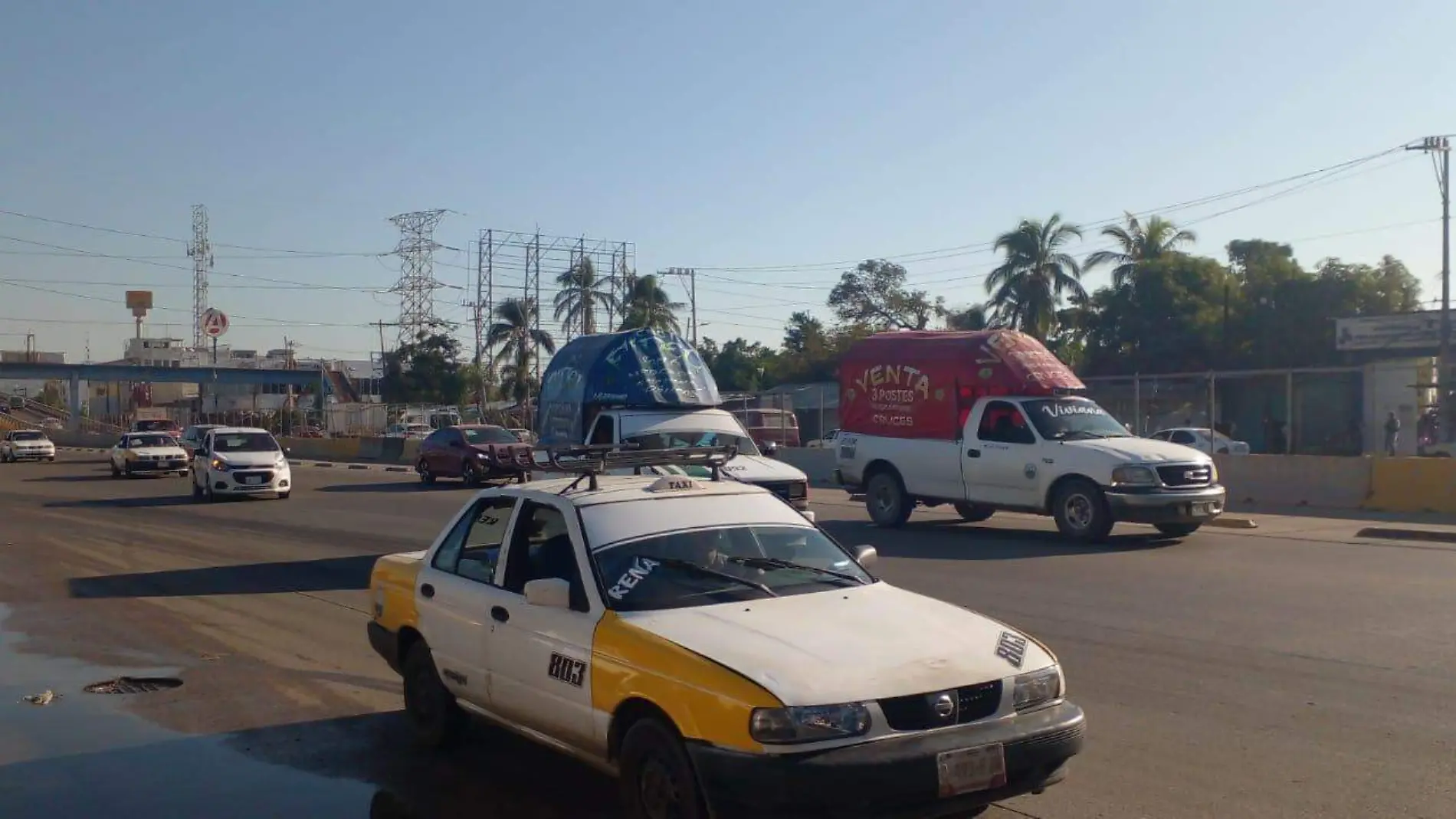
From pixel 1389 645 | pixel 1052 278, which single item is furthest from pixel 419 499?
pixel 1052 278

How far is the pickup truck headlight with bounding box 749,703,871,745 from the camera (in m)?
4.82

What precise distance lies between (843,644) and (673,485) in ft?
5.51

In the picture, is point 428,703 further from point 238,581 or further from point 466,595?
point 238,581

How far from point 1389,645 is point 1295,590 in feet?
9.19

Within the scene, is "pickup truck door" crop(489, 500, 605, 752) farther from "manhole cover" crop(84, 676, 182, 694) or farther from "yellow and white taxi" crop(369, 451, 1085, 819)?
"manhole cover" crop(84, 676, 182, 694)

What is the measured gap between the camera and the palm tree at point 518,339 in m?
68.3

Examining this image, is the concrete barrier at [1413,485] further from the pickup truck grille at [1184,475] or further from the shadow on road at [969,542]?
the pickup truck grille at [1184,475]

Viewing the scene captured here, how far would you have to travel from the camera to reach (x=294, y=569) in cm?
1549

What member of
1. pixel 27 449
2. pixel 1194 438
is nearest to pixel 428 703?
pixel 1194 438

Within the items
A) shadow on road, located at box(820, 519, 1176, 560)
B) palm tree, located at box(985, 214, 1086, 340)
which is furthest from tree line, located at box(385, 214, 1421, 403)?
shadow on road, located at box(820, 519, 1176, 560)

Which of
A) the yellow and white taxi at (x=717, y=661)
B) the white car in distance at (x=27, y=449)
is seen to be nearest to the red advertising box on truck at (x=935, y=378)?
the yellow and white taxi at (x=717, y=661)

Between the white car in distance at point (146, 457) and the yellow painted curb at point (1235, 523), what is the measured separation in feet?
90.7

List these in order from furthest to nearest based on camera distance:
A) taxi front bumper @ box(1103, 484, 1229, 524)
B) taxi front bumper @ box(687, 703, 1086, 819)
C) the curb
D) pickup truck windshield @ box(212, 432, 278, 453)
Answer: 1. pickup truck windshield @ box(212, 432, 278, 453)
2. the curb
3. taxi front bumper @ box(1103, 484, 1229, 524)
4. taxi front bumper @ box(687, 703, 1086, 819)

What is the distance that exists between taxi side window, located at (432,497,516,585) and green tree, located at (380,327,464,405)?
64294 millimetres
